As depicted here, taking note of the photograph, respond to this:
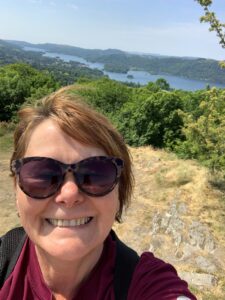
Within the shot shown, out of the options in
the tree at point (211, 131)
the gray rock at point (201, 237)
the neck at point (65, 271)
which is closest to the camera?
the neck at point (65, 271)

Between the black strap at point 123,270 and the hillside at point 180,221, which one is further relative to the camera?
the hillside at point 180,221

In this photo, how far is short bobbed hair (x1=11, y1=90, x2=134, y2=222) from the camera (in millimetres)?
1421

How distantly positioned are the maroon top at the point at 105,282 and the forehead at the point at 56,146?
0.42m

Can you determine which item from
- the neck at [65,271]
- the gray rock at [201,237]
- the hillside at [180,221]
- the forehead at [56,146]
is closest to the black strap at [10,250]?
the neck at [65,271]

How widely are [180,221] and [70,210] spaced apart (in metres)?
6.44

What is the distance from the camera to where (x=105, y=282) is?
55.4 inches

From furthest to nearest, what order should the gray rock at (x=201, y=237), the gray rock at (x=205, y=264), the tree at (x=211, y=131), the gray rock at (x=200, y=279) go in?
the tree at (x=211, y=131)
the gray rock at (x=201, y=237)
the gray rock at (x=205, y=264)
the gray rock at (x=200, y=279)

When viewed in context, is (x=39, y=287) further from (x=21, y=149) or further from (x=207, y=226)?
(x=207, y=226)

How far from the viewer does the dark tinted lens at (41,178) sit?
1371 mm

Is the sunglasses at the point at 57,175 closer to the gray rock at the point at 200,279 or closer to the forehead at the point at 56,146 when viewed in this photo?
the forehead at the point at 56,146

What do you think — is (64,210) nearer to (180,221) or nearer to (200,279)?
(200,279)

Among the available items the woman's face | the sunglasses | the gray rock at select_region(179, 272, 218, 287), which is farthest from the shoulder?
the gray rock at select_region(179, 272, 218, 287)

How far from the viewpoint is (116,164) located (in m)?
1.47

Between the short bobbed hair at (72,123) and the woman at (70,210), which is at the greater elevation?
the short bobbed hair at (72,123)
